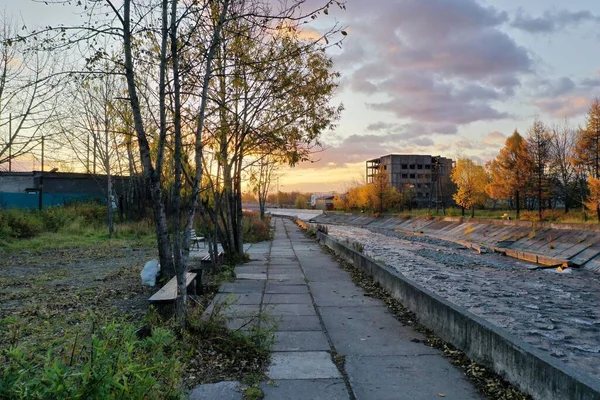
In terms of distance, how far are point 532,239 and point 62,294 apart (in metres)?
25.8

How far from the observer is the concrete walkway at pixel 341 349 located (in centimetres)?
409

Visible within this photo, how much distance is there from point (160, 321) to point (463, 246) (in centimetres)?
2820

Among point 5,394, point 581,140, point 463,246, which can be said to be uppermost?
point 581,140

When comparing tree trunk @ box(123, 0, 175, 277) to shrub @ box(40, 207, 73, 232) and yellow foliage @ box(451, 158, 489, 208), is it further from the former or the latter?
yellow foliage @ box(451, 158, 489, 208)

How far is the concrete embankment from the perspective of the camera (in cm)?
2155

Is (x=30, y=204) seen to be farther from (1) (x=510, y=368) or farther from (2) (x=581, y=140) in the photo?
(2) (x=581, y=140)

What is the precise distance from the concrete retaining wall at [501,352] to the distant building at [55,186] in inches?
1168

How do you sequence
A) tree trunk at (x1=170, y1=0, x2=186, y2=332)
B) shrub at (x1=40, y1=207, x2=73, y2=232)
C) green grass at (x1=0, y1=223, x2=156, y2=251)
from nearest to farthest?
tree trunk at (x1=170, y1=0, x2=186, y2=332), green grass at (x1=0, y1=223, x2=156, y2=251), shrub at (x1=40, y1=207, x2=73, y2=232)

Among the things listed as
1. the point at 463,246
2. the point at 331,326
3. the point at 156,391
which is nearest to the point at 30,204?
the point at 463,246

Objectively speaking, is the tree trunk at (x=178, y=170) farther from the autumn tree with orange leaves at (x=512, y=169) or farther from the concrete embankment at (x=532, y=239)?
the autumn tree with orange leaves at (x=512, y=169)

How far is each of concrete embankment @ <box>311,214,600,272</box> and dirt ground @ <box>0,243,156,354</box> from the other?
18150 millimetres

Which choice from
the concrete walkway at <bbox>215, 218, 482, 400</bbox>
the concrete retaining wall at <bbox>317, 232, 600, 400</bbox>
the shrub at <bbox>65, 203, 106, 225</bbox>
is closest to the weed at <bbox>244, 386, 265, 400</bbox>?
the concrete walkway at <bbox>215, 218, 482, 400</bbox>

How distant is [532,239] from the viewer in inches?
1066

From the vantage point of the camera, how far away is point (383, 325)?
21.0 feet
